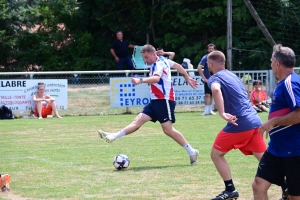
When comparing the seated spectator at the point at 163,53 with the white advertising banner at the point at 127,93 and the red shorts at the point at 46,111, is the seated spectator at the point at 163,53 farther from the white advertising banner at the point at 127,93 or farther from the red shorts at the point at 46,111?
the red shorts at the point at 46,111

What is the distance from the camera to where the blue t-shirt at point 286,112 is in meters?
5.79

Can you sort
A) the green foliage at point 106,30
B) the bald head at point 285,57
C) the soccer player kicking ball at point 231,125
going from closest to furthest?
the bald head at point 285,57
the soccer player kicking ball at point 231,125
the green foliage at point 106,30

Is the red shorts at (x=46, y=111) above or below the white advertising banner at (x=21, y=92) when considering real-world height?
below

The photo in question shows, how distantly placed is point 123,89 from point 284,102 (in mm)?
13969

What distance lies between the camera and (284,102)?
19.4 feet

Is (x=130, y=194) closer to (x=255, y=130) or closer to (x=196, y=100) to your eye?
(x=255, y=130)

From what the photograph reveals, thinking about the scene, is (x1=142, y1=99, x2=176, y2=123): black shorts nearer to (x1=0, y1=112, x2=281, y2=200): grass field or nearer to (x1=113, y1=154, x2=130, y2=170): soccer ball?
(x1=0, y1=112, x2=281, y2=200): grass field

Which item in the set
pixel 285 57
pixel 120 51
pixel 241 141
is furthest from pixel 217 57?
pixel 120 51

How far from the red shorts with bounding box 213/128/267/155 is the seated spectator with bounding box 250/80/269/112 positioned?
11864 millimetres

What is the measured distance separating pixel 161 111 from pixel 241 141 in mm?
2878

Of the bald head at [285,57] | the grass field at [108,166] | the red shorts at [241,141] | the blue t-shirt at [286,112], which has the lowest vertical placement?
the grass field at [108,166]

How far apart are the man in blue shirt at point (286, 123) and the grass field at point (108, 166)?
1775mm

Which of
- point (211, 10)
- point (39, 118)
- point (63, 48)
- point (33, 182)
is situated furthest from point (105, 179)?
point (63, 48)

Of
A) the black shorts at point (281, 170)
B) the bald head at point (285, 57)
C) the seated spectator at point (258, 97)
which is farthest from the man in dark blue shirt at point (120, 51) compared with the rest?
the bald head at point (285, 57)
